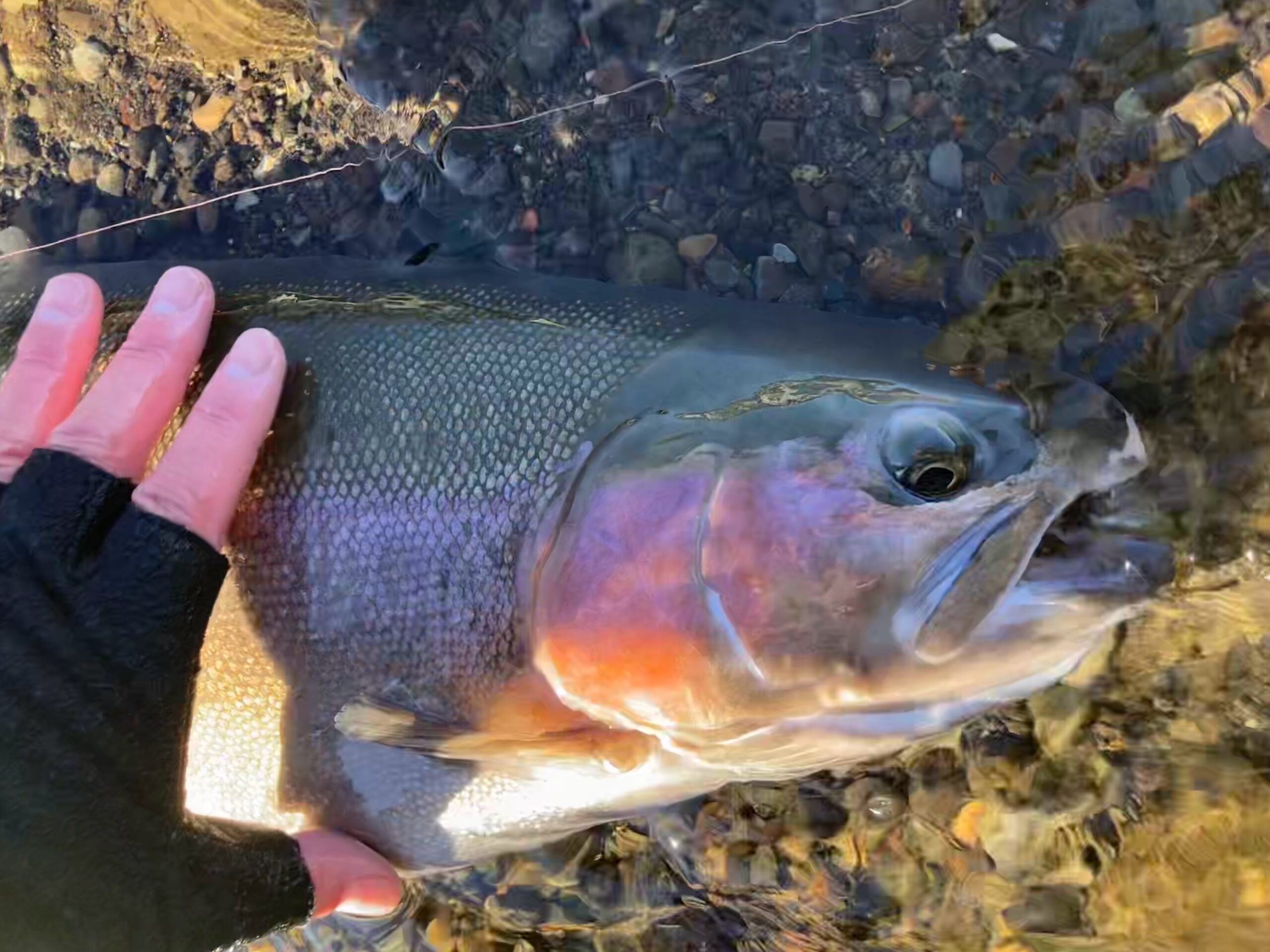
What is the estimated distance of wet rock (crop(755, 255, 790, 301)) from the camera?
7.67 ft

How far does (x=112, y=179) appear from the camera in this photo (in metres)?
2.62

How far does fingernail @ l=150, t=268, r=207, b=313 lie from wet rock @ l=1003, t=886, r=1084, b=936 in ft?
6.72

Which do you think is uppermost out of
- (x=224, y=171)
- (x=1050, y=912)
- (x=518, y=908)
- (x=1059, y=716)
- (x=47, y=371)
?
(x=224, y=171)

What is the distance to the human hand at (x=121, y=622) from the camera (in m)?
1.84

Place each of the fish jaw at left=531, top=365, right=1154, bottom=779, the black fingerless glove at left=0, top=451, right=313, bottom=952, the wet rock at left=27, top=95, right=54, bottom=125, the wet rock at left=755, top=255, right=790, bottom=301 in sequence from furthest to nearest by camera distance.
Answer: the wet rock at left=27, top=95, right=54, bottom=125 → the wet rock at left=755, top=255, right=790, bottom=301 → the black fingerless glove at left=0, top=451, right=313, bottom=952 → the fish jaw at left=531, top=365, right=1154, bottom=779

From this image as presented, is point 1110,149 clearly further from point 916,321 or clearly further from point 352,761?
point 352,761

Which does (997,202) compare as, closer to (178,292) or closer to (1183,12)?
(1183,12)

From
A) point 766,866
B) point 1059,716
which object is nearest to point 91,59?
point 766,866

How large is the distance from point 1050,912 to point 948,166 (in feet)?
5.15

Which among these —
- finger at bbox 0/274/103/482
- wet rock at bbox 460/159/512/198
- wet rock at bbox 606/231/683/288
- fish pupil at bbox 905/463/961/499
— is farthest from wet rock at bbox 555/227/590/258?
fish pupil at bbox 905/463/961/499

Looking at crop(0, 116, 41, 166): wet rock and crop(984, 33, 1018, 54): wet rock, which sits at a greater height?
crop(0, 116, 41, 166): wet rock

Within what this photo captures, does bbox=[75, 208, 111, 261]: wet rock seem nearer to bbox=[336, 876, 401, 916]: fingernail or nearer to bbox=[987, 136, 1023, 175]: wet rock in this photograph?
bbox=[336, 876, 401, 916]: fingernail

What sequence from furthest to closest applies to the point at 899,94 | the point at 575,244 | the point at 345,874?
the point at 575,244 < the point at 899,94 < the point at 345,874

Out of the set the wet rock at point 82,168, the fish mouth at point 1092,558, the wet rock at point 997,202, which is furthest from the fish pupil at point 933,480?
the wet rock at point 82,168
